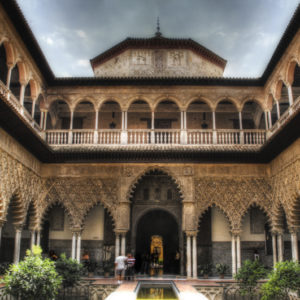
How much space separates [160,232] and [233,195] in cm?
421

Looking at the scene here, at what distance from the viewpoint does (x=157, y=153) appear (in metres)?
14.8

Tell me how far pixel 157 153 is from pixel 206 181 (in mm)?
2237

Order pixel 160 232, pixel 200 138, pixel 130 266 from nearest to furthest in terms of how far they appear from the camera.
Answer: pixel 130 266, pixel 200 138, pixel 160 232

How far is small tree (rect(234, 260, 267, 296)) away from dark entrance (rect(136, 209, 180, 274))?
5.18m

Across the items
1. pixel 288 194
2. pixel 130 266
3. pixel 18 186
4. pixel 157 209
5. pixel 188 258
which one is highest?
pixel 18 186

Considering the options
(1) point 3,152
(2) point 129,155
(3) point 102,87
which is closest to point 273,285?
(2) point 129,155

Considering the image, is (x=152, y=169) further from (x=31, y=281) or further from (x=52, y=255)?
(x=31, y=281)

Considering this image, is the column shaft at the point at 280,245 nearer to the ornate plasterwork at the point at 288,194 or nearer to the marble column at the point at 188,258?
the ornate plasterwork at the point at 288,194

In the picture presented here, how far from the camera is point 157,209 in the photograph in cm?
1700

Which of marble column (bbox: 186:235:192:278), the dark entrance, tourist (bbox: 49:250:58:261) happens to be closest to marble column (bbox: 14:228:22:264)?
tourist (bbox: 49:250:58:261)

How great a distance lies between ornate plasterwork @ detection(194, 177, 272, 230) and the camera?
1472 centimetres

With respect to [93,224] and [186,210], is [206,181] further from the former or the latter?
[93,224]

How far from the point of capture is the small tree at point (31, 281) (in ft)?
30.3

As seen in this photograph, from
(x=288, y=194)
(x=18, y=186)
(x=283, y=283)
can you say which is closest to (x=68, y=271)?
(x=18, y=186)
